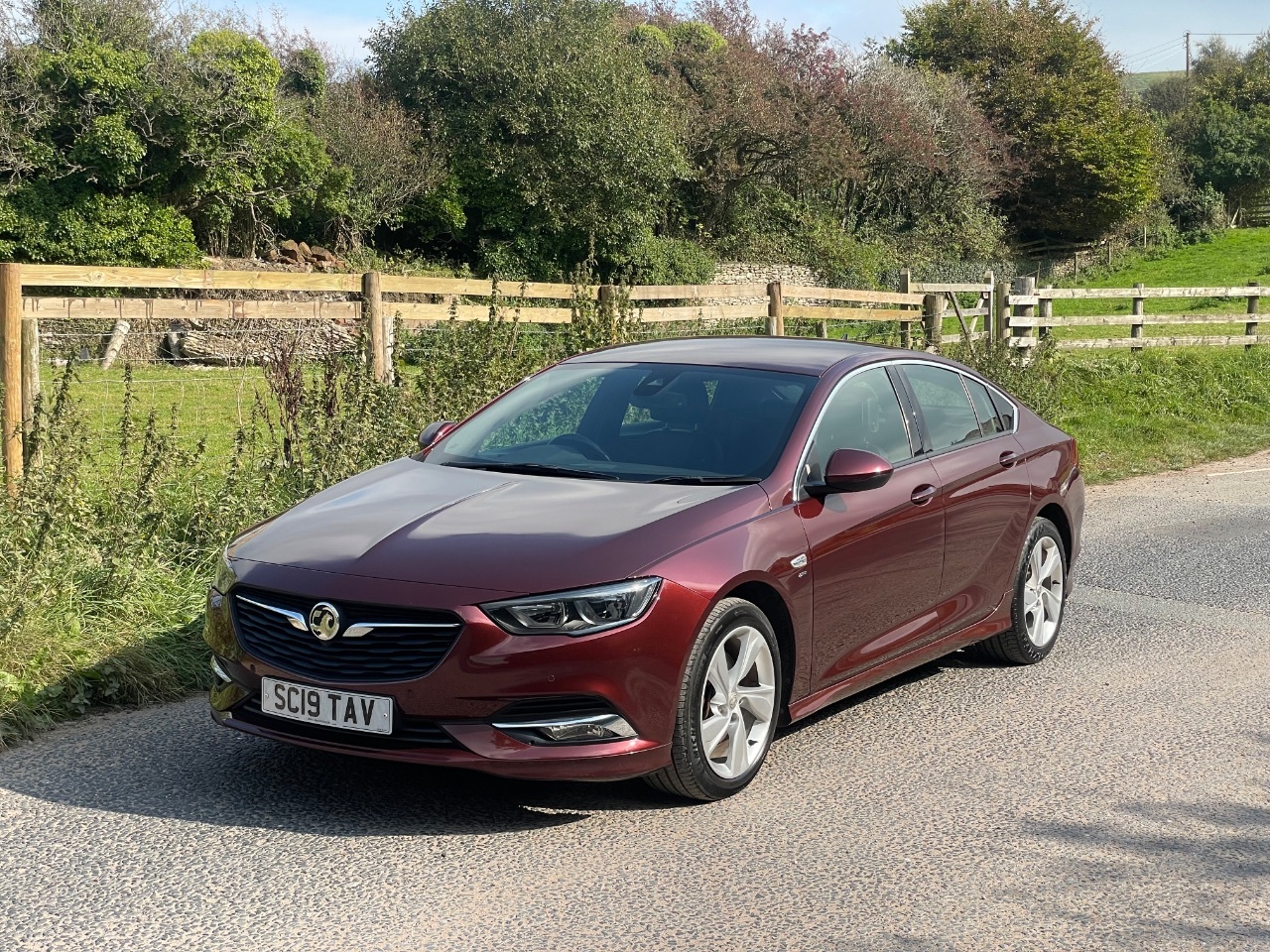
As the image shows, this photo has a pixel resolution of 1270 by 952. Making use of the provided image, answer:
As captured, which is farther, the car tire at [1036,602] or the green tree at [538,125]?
the green tree at [538,125]

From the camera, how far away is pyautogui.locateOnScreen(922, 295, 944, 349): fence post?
19531 millimetres

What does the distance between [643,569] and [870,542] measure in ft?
4.53

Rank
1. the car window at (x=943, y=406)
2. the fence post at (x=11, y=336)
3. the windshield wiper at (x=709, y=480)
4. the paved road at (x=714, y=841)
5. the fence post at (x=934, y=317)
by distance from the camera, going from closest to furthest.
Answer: the paved road at (x=714, y=841) → the windshield wiper at (x=709, y=480) → the car window at (x=943, y=406) → the fence post at (x=11, y=336) → the fence post at (x=934, y=317)

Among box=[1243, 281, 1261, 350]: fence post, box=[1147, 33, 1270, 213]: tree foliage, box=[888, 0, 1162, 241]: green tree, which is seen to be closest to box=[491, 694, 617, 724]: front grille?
box=[1243, 281, 1261, 350]: fence post

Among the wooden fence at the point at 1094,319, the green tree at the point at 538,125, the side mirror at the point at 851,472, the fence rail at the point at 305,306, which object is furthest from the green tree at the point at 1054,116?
the side mirror at the point at 851,472

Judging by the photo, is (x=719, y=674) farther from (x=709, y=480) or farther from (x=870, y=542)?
(x=870, y=542)

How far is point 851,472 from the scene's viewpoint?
5527 mm

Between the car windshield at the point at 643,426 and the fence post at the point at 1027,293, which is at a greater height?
the fence post at the point at 1027,293

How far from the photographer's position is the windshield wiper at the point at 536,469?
18.7ft

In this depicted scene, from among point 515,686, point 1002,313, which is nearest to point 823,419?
point 515,686

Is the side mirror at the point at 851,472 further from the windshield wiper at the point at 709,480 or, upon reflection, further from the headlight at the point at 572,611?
the headlight at the point at 572,611

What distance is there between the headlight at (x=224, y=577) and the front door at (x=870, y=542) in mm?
2078

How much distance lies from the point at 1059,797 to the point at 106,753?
11.6 ft

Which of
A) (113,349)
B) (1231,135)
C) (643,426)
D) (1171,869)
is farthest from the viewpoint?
(1231,135)
